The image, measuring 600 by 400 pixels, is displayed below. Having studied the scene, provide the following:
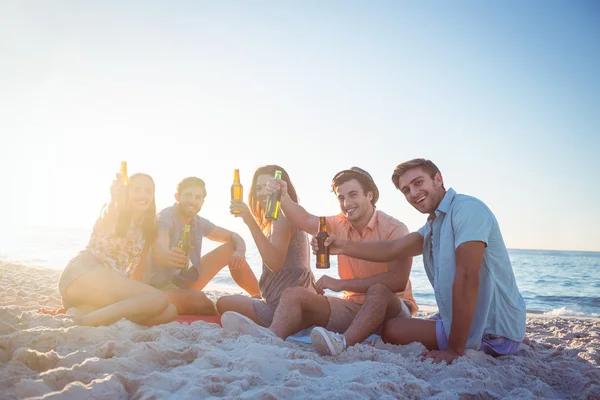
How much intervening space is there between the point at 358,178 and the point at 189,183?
6.91 ft

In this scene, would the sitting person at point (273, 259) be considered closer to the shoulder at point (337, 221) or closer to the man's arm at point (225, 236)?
the shoulder at point (337, 221)

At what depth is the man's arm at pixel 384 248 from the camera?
3.72m

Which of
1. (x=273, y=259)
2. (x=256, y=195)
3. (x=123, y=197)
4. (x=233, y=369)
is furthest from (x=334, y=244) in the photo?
(x=123, y=197)

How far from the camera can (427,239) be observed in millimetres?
3623

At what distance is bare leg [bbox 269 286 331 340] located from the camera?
3631mm

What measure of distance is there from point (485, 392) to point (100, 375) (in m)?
2.09

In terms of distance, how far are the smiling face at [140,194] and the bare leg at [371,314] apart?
7.98 ft

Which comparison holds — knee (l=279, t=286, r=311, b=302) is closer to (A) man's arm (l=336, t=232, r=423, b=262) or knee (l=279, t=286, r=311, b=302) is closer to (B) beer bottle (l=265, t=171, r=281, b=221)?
(A) man's arm (l=336, t=232, r=423, b=262)

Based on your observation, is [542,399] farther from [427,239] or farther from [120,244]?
[120,244]

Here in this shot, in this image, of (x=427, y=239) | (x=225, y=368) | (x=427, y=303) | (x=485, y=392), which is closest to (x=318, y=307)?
(x=427, y=239)

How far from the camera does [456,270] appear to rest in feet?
10.3

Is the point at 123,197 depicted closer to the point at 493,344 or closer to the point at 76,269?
the point at 76,269

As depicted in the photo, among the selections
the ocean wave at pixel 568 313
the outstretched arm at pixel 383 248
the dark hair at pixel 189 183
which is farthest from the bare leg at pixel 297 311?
the ocean wave at pixel 568 313

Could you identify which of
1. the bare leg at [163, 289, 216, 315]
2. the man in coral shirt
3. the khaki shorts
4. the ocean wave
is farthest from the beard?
the ocean wave
